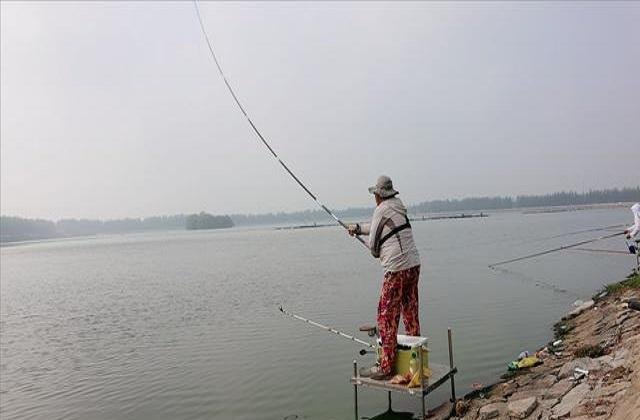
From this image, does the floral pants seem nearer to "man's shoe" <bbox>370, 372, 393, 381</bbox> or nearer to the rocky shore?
"man's shoe" <bbox>370, 372, 393, 381</bbox>

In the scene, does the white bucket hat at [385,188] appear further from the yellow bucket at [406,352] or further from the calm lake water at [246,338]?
the calm lake water at [246,338]

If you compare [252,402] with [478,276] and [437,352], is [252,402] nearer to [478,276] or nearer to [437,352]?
[437,352]

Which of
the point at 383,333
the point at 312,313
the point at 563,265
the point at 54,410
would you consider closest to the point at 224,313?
the point at 312,313

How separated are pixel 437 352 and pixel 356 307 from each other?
24.0ft

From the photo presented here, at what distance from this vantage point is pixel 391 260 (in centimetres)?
655

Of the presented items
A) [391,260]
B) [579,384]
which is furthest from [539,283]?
[391,260]

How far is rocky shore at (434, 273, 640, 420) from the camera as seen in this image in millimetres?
5664

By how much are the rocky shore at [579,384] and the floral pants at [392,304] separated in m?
1.74

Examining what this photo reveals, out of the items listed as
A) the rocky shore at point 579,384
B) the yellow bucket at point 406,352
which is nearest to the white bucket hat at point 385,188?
the yellow bucket at point 406,352

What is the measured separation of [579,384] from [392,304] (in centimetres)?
298

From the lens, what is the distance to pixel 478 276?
25797 millimetres

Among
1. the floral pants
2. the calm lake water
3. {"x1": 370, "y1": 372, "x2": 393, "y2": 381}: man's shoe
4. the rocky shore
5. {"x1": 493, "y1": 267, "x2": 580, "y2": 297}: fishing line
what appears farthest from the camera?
{"x1": 493, "y1": 267, "x2": 580, "y2": 297}: fishing line

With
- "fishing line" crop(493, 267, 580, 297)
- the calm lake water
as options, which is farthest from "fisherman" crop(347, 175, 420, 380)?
"fishing line" crop(493, 267, 580, 297)

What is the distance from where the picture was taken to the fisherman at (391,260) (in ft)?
21.5
